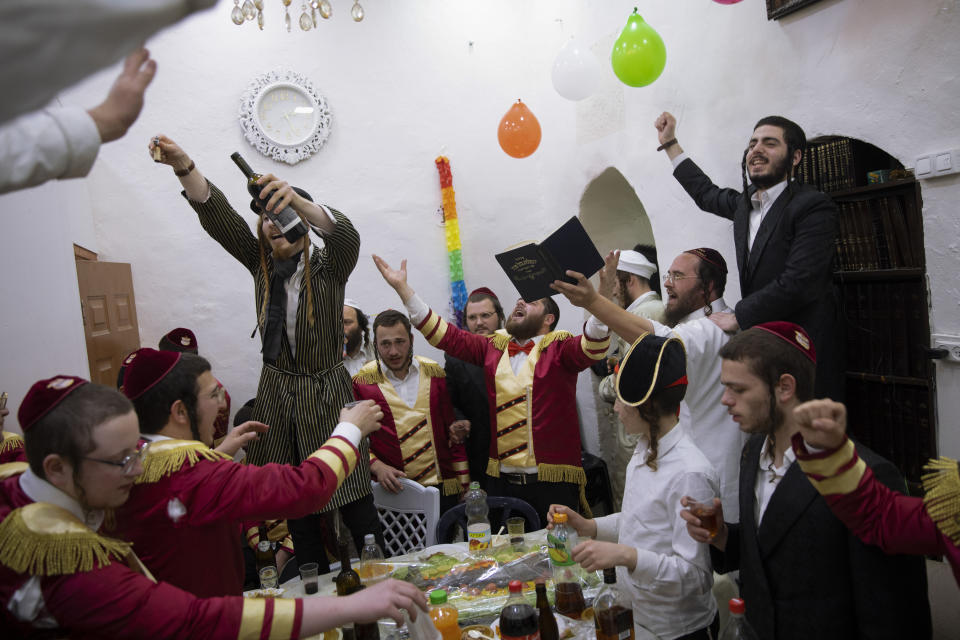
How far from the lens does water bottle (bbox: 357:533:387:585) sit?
2.11 meters

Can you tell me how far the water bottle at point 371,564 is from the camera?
2.11 m

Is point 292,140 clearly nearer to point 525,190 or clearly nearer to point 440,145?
point 440,145

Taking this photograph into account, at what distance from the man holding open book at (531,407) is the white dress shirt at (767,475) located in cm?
137

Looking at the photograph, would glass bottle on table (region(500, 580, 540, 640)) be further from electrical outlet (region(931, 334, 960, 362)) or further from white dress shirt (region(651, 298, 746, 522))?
electrical outlet (region(931, 334, 960, 362))

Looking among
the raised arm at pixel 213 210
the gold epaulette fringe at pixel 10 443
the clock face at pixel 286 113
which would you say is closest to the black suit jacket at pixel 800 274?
the raised arm at pixel 213 210

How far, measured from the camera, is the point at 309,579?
210 centimetres

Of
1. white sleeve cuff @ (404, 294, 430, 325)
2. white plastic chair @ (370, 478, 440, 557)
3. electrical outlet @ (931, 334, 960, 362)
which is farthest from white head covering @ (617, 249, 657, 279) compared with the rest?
white plastic chair @ (370, 478, 440, 557)

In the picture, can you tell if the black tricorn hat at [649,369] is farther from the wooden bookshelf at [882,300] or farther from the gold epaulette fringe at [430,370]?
the gold epaulette fringe at [430,370]

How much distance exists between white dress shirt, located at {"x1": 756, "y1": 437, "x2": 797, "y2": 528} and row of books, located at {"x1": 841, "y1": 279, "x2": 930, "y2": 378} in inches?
64.1

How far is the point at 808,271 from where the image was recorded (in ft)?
8.67

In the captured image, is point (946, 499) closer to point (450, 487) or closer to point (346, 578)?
point (346, 578)

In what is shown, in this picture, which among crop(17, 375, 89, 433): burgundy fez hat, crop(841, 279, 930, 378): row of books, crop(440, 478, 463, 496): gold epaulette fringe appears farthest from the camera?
crop(440, 478, 463, 496): gold epaulette fringe

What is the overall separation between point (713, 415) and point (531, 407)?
96 cm

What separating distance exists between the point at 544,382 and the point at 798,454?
1.93 m
